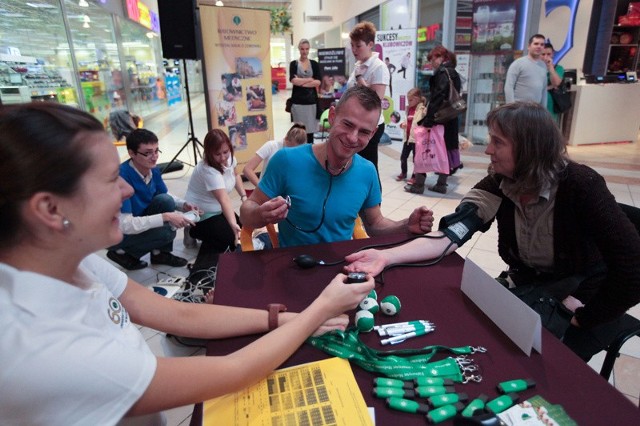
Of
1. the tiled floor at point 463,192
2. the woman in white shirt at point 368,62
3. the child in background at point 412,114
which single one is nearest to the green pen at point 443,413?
the tiled floor at point 463,192

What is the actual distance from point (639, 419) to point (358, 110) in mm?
1129

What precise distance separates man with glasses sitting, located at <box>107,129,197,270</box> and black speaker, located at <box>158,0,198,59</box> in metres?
2.08

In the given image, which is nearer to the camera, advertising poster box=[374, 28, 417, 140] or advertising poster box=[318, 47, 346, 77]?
advertising poster box=[374, 28, 417, 140]

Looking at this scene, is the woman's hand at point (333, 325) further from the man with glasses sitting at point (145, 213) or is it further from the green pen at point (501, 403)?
the man with glasses sitting at point (145, 213)

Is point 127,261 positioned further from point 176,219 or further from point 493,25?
point 493,25

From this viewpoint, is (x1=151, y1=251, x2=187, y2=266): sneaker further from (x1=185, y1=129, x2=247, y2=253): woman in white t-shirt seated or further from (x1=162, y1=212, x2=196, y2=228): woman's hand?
(x1=162, y1=212, x2=196, y2=228): woman's hand

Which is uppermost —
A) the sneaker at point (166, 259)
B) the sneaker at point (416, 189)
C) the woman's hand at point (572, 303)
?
the woman's hand at point (572, 303)

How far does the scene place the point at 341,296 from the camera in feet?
2.90

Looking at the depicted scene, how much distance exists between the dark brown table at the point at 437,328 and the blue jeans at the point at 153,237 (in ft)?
5.34

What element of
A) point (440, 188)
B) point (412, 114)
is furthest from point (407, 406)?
point (412, 114)

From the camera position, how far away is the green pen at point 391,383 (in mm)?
701

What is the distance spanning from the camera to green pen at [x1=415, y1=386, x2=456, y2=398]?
68 cm

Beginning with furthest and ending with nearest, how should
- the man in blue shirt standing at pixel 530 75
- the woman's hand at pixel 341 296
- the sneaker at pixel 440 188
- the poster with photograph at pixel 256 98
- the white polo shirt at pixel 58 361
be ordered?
the poster with photograph at pixel 256 98, the man in blue shirt standing at pixel 530 75, the sneaker at pixel 440 188, the woman's hand at pixel 341 296, the white polo shirt at pixel 58 361

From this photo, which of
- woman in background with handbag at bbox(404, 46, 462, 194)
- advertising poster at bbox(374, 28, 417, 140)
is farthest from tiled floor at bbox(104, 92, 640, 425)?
advertising poster at bbox(374, 28, 417, 140)
